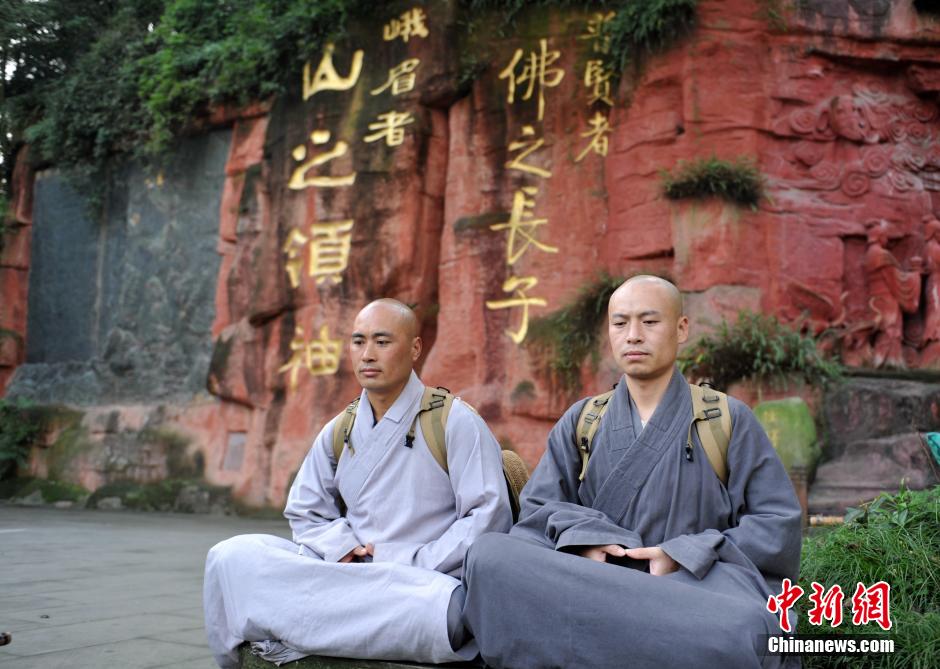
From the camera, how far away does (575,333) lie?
8508 millimetres

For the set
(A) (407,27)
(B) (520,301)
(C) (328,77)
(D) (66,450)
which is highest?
(A) (407,27)

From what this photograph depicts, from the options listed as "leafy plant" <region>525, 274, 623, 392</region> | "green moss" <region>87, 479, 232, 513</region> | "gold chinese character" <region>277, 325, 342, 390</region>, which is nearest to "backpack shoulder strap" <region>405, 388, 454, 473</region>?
"leafy plant" <region>525, 274, 623, 392</region>

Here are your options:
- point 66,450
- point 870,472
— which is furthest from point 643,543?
point 66,450

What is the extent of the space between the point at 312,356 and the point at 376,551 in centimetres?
748

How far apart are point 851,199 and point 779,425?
2.61 m

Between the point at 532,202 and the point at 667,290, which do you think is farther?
the point at 532,202

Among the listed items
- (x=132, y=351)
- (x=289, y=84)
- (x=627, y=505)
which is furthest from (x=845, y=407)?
(x=132, y=351)

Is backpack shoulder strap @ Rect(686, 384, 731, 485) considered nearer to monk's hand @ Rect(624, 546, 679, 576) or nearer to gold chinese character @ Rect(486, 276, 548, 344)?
monk's hand @ Rect(624, 546, 679, 576)

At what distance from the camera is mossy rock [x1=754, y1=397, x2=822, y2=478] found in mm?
6707

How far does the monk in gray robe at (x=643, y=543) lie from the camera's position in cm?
228

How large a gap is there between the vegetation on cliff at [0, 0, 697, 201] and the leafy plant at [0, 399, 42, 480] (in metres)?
3.67

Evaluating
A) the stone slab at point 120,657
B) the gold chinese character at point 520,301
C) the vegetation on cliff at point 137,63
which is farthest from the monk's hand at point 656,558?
the vegetation on cliff at point 137,63

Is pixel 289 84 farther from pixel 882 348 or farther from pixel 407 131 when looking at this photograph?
pixel 882 348

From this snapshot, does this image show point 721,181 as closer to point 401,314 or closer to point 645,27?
point 645,27
